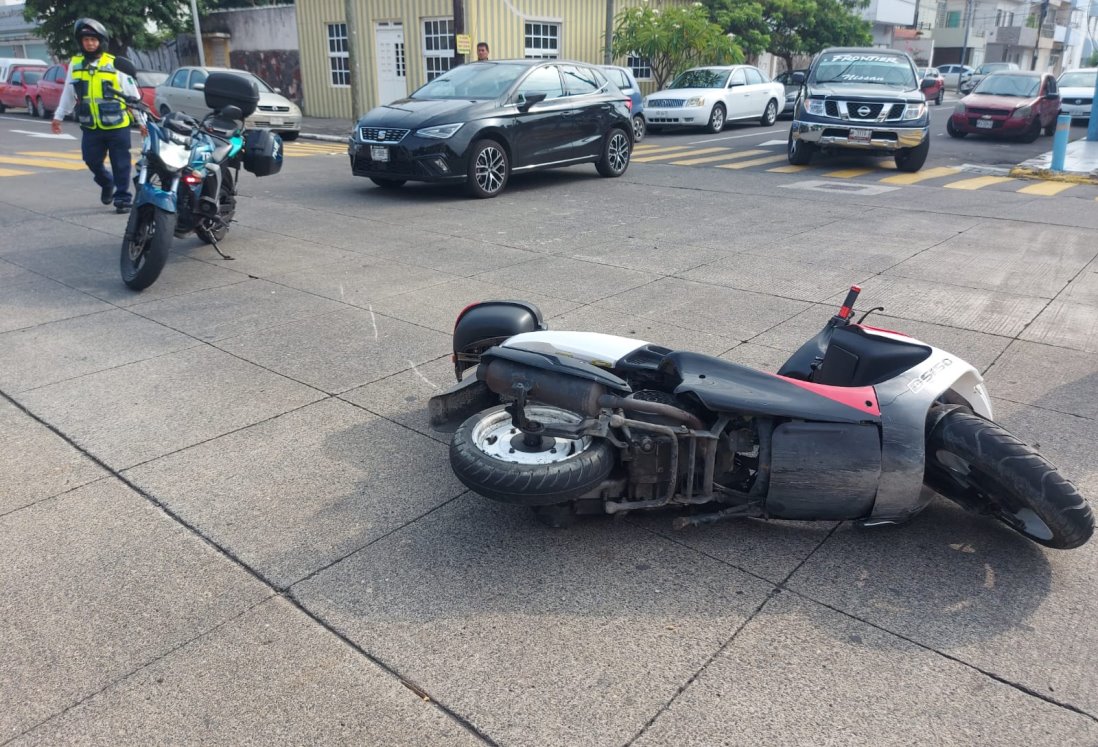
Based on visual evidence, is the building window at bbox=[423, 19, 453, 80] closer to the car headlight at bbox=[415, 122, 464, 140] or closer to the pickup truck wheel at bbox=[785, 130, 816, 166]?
the pickup truck wheel at bbox=[785, 130, 816, 166]

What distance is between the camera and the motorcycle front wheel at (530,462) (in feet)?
10.0

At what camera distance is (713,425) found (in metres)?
3.28

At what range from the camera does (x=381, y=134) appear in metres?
11.1

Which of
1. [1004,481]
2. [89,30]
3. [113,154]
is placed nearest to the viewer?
[1004,481]

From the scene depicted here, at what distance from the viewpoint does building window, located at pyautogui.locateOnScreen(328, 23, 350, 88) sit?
26562 millimetres

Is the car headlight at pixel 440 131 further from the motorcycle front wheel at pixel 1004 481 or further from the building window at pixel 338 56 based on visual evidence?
the building window at pixel 338 56

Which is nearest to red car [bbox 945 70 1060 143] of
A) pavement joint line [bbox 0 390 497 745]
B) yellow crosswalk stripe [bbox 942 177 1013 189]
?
yellow crosswalk stripe [bbox 942 177 1013 189]

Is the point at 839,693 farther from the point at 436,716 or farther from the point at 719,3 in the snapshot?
the point at 719,3

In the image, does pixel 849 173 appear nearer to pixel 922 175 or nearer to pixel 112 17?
pixel 922 175

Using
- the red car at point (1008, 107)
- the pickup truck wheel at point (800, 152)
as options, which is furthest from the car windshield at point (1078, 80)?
the pickup truck wheel at point (800, 152)

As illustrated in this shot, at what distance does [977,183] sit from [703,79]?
1048cm

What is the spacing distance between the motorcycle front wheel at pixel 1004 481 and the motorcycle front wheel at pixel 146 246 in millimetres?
5662

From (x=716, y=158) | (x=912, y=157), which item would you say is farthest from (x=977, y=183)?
(x=716, y=158)

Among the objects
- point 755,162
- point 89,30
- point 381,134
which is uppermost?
point 89,30
